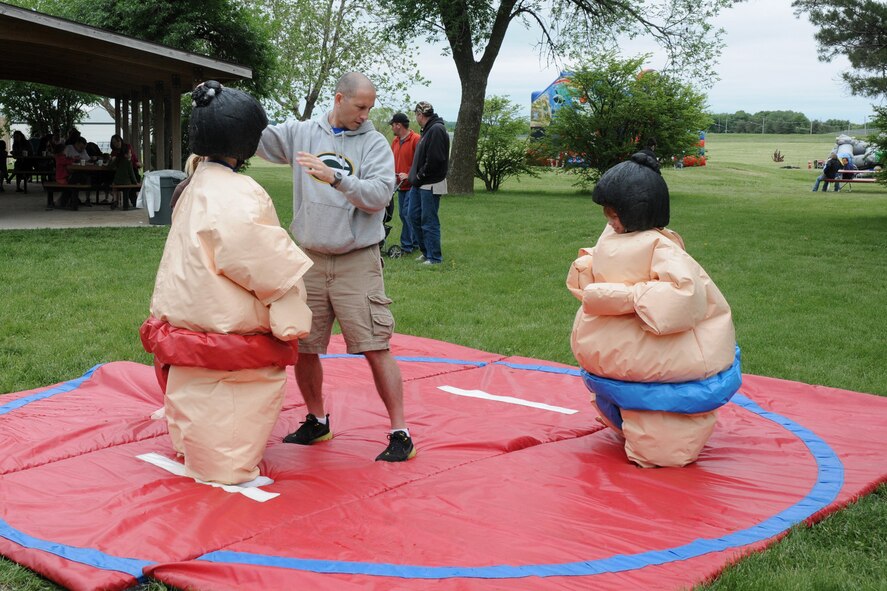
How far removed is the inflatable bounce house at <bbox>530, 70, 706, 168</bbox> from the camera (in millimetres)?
22216

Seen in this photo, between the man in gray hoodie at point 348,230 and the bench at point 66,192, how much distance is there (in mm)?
12098

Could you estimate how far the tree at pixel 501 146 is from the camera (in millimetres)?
22594

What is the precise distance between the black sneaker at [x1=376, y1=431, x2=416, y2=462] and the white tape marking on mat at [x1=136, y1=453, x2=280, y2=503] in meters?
0.51

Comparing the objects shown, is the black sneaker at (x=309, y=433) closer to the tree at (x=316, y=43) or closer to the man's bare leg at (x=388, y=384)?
the man's bare leg at (x=388, y=384)

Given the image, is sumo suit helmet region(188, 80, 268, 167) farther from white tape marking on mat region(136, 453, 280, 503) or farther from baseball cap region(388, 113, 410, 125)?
baseball cap region(388, 113, 410, 125)

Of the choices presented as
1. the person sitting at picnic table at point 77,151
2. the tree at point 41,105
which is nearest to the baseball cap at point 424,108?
the person sitting at picnic table at point 77,151

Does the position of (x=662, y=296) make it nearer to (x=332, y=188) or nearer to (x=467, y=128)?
(x=332, y=188)

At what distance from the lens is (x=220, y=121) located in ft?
11.1

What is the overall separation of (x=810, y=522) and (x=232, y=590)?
1991 mm

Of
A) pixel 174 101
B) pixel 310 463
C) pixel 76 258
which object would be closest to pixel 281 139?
pixel 310 463

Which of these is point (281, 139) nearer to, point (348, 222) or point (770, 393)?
point (348, 222)

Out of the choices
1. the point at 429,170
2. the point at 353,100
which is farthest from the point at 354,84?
Answer: the point at 429,170

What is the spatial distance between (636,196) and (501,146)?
19.3m

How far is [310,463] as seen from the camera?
12.1ft
